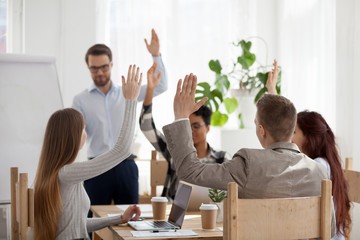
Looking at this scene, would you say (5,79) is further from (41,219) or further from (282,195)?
(282,195)

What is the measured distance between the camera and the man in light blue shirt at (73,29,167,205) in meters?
3.33

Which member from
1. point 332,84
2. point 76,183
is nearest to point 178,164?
point 76,183

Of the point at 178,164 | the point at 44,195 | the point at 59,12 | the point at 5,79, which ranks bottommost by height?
the point at 44,195

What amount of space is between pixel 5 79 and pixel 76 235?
1.50 m

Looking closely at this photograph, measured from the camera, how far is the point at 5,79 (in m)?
3.33

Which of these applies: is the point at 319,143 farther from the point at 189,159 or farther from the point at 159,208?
the point at 189,159

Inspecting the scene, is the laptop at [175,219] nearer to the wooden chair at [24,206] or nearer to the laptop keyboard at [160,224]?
the laptop keyboard at [160,224]

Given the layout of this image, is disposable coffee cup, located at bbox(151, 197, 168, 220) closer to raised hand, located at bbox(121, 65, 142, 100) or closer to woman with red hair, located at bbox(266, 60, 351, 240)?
raised hand, located at bbox(121, 65, 142, 100)

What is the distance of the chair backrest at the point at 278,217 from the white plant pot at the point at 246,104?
291 centimetres

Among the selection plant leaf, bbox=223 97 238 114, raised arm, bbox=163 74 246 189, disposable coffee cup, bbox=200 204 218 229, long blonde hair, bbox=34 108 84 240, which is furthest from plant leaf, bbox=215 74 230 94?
raised arm, bbox=163 74 246 189

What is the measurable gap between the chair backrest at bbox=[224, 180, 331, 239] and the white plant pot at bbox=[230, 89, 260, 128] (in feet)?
9.55

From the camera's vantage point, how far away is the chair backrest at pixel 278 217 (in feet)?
5.30

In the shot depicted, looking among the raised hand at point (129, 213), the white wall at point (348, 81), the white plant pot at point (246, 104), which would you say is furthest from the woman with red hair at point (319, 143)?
the white plant pot at point (246, 104)

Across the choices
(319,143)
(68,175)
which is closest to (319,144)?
(319,143)
